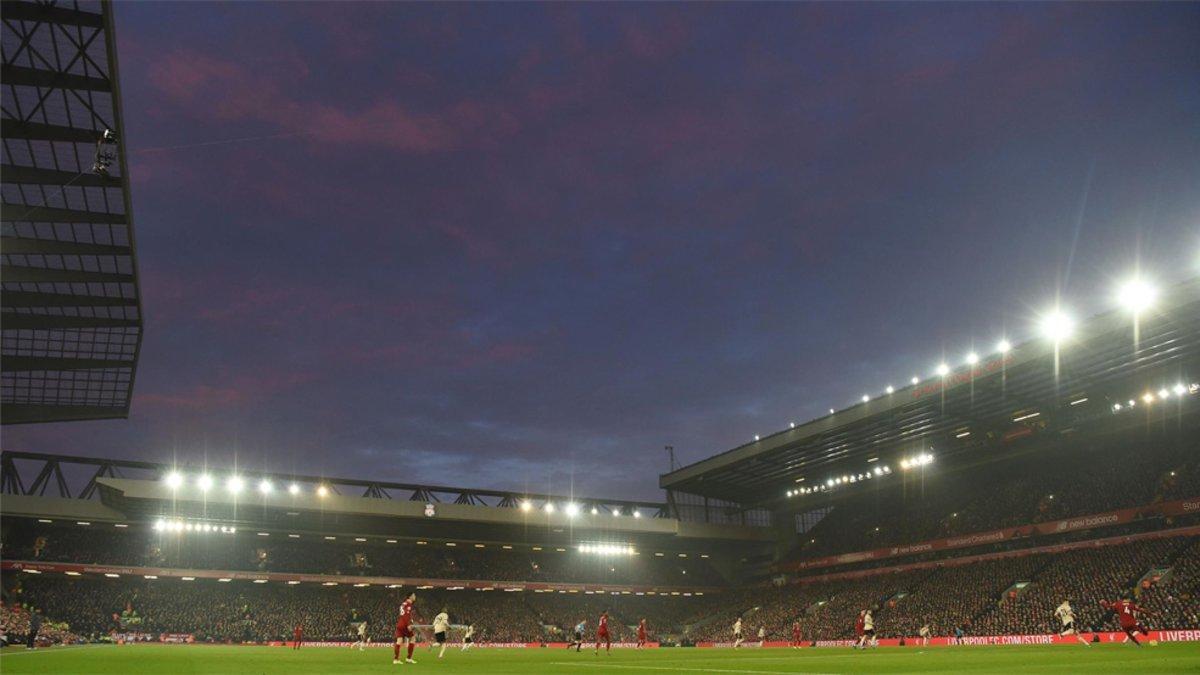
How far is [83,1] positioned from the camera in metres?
20.1

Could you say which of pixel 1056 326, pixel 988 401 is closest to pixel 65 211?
pixel 1056 326

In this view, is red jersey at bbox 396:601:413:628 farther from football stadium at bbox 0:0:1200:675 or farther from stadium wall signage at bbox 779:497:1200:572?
stadium wall signage at bbox 779:497:1200:572

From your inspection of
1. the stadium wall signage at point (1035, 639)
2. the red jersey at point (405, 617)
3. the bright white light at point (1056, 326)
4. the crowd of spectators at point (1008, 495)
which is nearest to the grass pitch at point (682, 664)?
the red jersey at point (405, 617)

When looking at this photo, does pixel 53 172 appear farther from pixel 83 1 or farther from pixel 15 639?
pixel 15 639

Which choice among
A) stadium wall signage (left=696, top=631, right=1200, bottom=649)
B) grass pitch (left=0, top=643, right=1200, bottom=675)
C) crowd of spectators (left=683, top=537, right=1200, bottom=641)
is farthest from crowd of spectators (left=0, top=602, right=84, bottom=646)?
crowd of spectators (left=683, top=537, right=1200, bottom=641)

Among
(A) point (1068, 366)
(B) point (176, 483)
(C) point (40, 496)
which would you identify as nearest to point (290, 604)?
(B) point (176, 483)

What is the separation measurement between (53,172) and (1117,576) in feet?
183

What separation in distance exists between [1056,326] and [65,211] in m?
47.3

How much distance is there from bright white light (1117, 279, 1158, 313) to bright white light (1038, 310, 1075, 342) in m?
3.68

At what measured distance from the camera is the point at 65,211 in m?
27.9

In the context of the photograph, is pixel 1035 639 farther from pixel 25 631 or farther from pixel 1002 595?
pixel 25 631

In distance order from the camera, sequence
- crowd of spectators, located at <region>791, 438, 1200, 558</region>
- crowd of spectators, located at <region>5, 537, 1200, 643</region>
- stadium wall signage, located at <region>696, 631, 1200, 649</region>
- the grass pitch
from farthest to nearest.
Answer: crowd of spectators, located at <region>791, 438, 1200, 558</region> → crowd of spectators, located at <region>5, 537, 1200, 643</region> → stadium wall signage, located at <region>696, 631, 1200, 649</region> → the grass pitch

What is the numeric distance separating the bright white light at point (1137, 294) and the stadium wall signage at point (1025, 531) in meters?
16.8

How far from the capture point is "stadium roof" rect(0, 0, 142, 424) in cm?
2148
